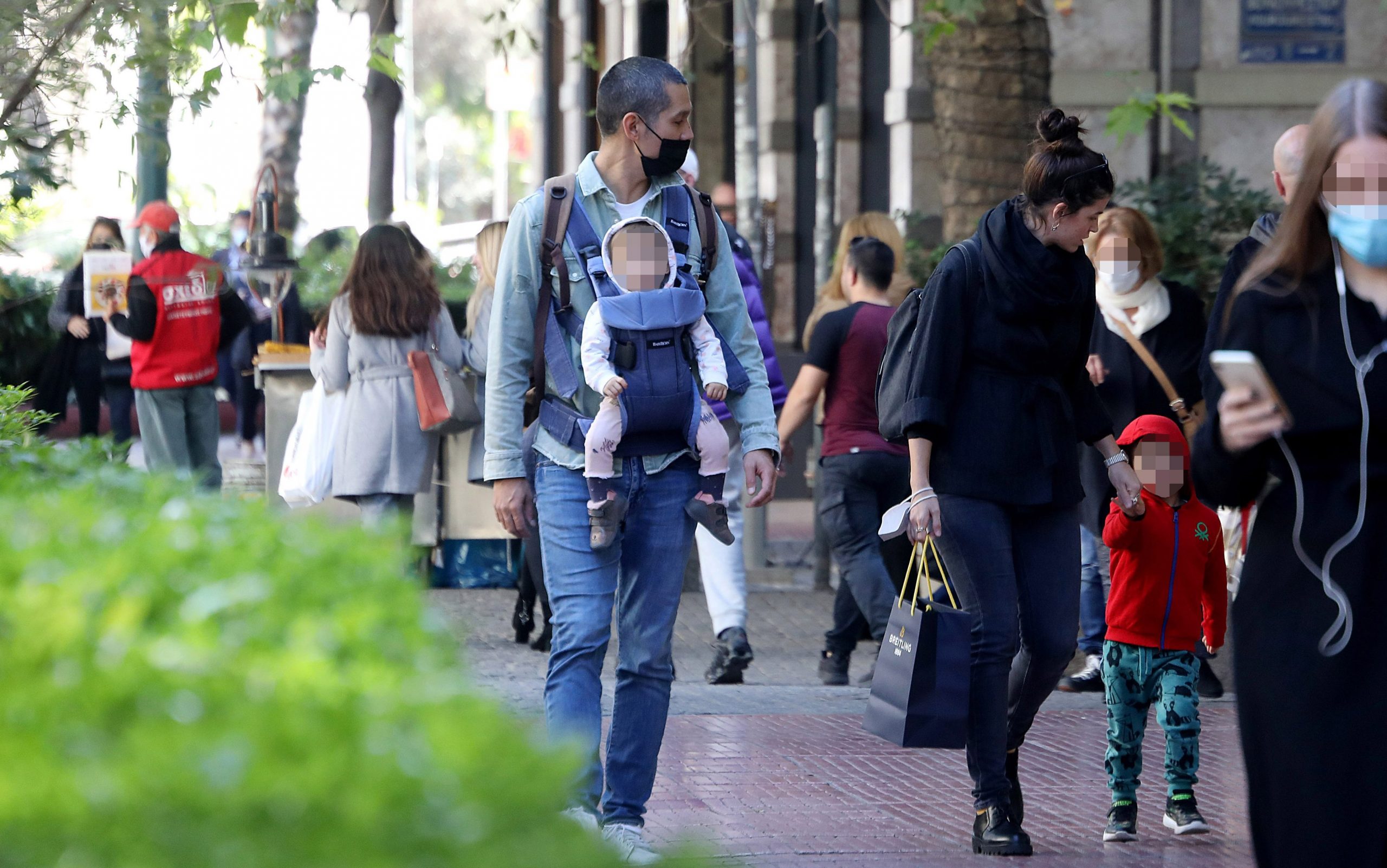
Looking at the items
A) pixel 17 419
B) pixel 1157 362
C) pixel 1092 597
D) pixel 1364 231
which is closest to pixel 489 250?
pixel 1157 362

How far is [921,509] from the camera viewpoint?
4754 millimetres

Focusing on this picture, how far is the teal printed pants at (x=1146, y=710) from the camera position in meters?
5.18

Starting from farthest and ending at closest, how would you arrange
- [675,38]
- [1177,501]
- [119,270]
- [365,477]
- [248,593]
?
[675,38], [119,270], [365,477], [1177,501], [248,593]

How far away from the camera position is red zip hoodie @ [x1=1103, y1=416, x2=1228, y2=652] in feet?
17.3

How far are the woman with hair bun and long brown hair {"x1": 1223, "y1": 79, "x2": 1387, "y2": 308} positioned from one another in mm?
1470

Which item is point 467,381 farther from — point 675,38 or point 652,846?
point 675,38

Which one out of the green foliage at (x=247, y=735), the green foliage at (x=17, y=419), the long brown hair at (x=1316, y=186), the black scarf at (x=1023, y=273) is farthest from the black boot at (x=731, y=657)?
the green foliage at (x=247, y=735)

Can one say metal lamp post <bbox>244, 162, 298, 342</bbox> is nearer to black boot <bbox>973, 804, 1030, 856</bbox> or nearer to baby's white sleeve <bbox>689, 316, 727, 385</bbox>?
baby's white sleeve <bbox>689, 316, 727, 385</bbox>

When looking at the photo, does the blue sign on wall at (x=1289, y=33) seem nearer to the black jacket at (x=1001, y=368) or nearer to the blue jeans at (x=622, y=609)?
the black jacket at (x=1001, y=368)

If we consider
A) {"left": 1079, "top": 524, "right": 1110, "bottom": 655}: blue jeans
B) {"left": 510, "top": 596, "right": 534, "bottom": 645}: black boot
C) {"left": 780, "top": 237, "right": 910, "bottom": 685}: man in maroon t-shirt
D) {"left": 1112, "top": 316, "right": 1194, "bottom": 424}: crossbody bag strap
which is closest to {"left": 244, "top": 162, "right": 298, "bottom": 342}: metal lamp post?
{"left": 510, "top": 596, "right": 534, "bottom": 645}: black boot

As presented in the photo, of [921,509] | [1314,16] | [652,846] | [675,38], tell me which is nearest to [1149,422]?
[921,509]

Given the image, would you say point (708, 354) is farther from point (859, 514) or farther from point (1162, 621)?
point (859, 514)

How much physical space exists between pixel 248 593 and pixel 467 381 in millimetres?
7769

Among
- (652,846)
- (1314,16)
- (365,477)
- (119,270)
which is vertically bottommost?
(652,846)
